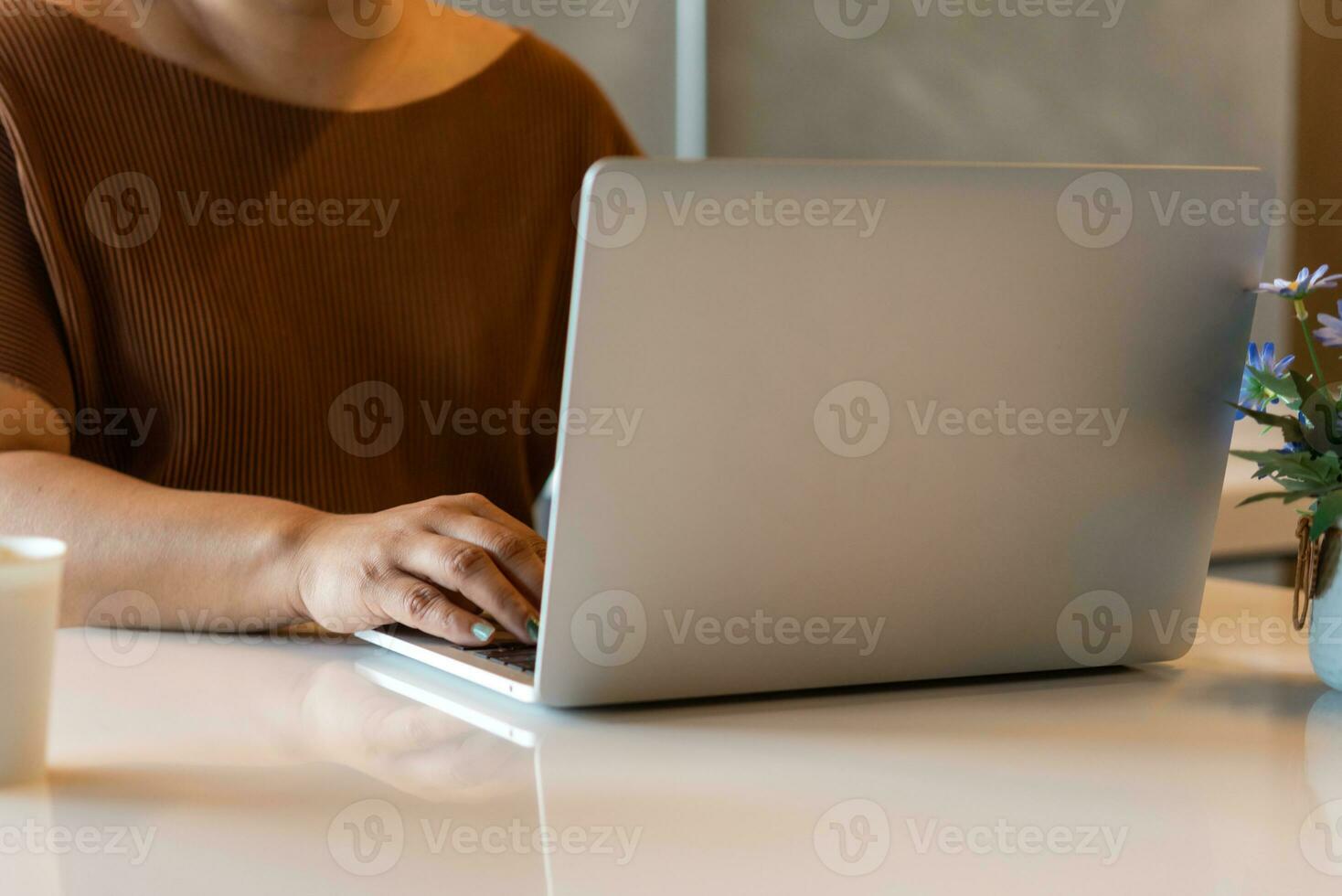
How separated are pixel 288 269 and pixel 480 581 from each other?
2.02ft

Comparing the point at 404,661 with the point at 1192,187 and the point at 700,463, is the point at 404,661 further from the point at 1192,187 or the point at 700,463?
the point at 1192,187

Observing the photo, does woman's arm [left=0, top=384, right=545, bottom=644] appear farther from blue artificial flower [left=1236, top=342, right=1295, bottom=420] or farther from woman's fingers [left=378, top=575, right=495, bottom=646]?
blue artificial flower [left=1236, top=342, right=1295, bottom=420]

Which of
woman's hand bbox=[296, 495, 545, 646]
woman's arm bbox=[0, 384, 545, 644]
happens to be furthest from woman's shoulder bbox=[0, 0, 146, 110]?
woman's hand bbox=[296, 495, 545, 646]

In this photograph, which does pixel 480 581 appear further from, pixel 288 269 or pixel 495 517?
pixel 288 269

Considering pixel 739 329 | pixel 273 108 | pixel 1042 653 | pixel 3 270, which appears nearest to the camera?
pixel 739 329

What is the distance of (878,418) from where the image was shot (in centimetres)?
70

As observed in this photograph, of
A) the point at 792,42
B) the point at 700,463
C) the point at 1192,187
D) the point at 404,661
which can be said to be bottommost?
the point at 404,661

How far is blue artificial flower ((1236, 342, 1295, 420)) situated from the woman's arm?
0.40 meters

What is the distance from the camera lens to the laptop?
25.6 inches

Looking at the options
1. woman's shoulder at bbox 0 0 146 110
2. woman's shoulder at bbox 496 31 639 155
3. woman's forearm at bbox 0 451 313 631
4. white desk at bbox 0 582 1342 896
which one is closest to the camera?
white desk at bbox 0 582 1342 896

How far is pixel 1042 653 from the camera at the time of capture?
0.81 meters

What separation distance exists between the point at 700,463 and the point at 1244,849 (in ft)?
0.91

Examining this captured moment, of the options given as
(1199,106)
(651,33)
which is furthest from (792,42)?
(1199,106)

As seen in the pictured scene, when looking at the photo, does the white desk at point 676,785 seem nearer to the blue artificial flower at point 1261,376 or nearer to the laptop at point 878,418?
the laptop at point 878,418
